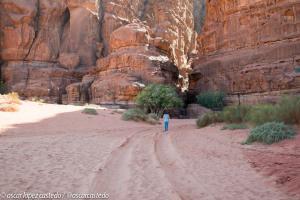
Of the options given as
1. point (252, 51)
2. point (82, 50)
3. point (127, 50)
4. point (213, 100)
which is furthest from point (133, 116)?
point (82, 50)

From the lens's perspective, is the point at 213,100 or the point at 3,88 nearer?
the point at 213,100

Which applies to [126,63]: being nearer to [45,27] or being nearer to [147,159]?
[45,27]

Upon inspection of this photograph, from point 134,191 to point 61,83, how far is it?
142 ft

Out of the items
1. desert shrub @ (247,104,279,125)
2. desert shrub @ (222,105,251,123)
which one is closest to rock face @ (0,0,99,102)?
desert shrub @ (222,105,251,123)

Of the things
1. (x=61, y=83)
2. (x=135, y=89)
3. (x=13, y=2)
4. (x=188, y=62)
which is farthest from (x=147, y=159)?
(x=188, y=62)

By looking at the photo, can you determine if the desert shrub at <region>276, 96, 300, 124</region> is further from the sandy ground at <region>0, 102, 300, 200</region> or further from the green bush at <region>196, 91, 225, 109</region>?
the green bush at <region>196, 91, 225, 109</region>

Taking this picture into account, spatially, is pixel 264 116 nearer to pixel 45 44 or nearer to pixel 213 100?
pixel 213 100

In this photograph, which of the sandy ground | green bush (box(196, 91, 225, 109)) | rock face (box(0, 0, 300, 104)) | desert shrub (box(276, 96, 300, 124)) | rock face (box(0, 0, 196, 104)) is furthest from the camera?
rock face (box(0, 0, 196, 104))

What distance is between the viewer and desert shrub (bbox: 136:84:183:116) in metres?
30.5

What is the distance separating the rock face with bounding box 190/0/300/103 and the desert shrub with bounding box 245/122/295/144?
2657cm

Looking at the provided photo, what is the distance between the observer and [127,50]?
4084 centimetres

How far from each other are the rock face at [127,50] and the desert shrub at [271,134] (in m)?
26.5

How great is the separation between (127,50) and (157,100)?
42.5 feet

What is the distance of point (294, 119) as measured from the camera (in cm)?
1045
